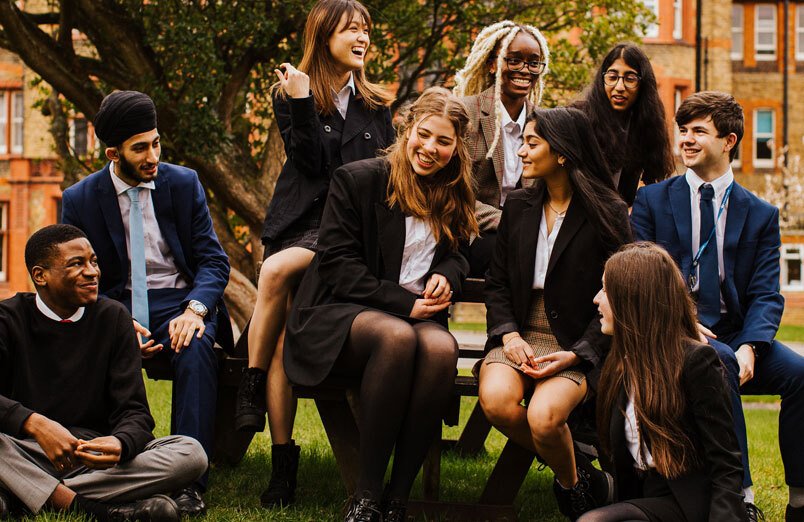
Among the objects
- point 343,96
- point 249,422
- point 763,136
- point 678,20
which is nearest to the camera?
point 249,422

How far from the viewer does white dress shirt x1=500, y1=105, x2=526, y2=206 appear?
5852 mm

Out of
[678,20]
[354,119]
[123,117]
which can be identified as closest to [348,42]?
[354,119]

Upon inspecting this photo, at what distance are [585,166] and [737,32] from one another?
126 ft

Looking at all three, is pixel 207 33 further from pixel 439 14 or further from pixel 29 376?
pixel 29 376

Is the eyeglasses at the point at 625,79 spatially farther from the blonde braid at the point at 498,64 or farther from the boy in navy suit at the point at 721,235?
the boy in navy suit at the point at 721,235

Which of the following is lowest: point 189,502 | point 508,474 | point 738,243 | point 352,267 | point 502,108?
point 189,502

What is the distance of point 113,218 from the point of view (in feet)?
18.0

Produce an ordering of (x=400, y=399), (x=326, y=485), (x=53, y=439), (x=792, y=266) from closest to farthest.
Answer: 1. (x=53, y=439)
2. (x=400, y=399)
3. (x=326, y=485)
4. (x=792, y=266)

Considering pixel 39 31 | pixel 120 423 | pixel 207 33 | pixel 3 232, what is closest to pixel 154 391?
pixel 207 33

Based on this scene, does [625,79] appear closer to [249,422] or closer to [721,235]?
[721,235]

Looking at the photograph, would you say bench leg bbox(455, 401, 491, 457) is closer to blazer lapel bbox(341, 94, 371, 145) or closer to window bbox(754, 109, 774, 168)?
blazer lapel bbox(341, 94, 371, 145)

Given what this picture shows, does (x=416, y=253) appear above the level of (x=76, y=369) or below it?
above

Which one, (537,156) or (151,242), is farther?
(151,242)

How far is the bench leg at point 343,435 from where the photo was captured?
4.97m
